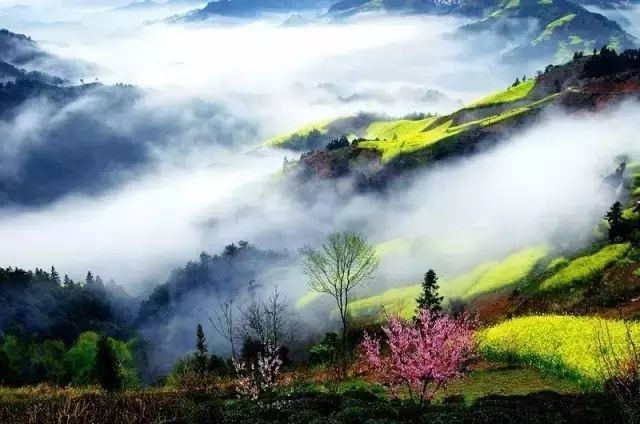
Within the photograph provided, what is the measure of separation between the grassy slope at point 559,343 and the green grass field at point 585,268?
1050 inches

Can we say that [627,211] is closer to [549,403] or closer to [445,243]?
[445,243]

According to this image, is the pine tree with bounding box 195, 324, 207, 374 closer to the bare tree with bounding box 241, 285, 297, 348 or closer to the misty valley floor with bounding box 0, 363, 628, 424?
the bare tree with bounding box 241, 285, 297, 348

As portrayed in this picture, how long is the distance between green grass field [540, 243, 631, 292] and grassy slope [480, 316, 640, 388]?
26667 millimetres

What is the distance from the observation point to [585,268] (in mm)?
92438

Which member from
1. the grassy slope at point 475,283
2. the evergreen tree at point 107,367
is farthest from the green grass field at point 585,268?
the evergreen tree at point 107,367

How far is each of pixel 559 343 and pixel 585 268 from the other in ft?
135

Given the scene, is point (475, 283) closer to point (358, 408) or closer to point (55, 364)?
point (55, 364)

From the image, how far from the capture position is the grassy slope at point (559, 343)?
4819 centimetres

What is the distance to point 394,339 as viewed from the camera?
3459 centimetres

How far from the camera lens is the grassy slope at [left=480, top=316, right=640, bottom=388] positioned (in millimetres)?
48188

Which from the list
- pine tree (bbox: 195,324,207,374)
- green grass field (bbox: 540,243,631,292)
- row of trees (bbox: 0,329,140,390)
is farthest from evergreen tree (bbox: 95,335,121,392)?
green grass field (bbox: 540,243,631,292)

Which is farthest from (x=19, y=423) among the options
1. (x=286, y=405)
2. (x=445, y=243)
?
(x=445, y=243)

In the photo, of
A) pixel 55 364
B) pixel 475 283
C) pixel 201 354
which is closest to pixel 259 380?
pixel 201 354

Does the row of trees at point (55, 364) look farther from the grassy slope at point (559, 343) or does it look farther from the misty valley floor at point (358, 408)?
the misty valley floor at point (358, 408)
